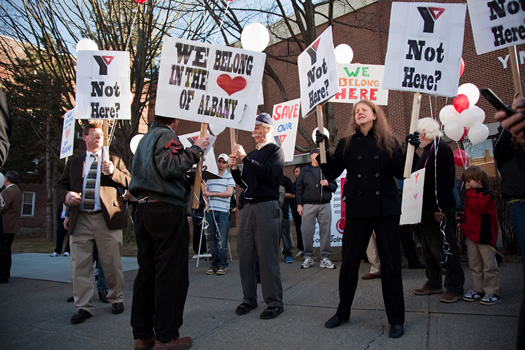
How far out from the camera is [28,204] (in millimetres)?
28688

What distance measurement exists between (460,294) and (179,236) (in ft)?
9.75

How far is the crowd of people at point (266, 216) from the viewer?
3115 millimetres

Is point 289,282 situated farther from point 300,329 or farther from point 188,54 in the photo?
point 188,54

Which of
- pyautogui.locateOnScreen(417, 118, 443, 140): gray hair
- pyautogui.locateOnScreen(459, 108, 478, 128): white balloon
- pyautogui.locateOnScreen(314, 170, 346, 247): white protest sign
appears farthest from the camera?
pyautogui.locateOnScreen(314, 170, 346, 247): white protest sign

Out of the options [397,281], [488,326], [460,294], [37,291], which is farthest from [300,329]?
[37,291]

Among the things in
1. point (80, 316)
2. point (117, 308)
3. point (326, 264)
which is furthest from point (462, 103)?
point (80, 316)

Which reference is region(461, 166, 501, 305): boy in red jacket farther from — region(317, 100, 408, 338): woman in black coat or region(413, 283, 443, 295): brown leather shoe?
region(317, 100, 408, 338): woman in black coat

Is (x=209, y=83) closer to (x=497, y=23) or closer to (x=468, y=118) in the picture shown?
(x=497, y=23)

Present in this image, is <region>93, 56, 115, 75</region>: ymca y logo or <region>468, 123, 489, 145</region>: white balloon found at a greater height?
<region>93, 56, 115, 75</region>: ymca y logo

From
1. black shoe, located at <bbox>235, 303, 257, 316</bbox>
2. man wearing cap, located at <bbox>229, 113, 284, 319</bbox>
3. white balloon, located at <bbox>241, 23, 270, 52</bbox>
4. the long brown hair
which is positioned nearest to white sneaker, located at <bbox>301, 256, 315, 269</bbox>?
man wearing cap, located at <bbox>229, 113, 284, 319</bbox>

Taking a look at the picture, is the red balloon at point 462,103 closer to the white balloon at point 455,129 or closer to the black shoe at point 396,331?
the white balloon at point 455,129

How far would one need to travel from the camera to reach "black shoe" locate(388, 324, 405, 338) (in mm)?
3170

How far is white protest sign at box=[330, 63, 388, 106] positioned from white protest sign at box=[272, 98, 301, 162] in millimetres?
935

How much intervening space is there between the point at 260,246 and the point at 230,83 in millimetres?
1698
